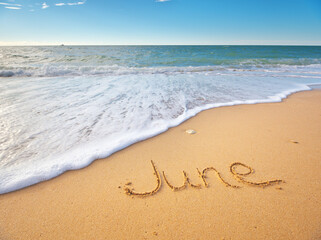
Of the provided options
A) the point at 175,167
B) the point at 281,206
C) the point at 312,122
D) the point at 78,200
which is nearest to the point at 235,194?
the point at 281,206

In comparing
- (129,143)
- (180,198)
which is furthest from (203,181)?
(129,143)

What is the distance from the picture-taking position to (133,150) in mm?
2455

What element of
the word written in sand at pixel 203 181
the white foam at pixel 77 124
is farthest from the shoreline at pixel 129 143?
the word written in sand at pixel 203 181

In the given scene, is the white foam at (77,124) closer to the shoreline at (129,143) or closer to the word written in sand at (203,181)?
the shoreline at (129,143)

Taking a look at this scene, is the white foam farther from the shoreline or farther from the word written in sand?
the word written in sand

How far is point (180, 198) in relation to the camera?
167 cm

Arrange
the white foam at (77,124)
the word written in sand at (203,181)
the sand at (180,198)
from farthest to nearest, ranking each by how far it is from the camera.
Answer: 1. the white foam at (77,124)
2. the word written in sand at (203,181)
3. the sand at (180,198)

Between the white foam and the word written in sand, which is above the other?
the white foam

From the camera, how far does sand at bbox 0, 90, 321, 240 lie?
4.55 ft

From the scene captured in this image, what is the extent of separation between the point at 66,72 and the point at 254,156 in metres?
12.0

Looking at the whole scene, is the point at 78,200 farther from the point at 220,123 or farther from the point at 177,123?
the point at 220,123

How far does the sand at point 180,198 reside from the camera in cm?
139

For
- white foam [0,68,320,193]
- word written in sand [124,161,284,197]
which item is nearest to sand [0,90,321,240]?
word written in sand [124,161,284,197]

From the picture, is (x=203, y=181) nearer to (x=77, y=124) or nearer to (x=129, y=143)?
(x=129, y=143)
